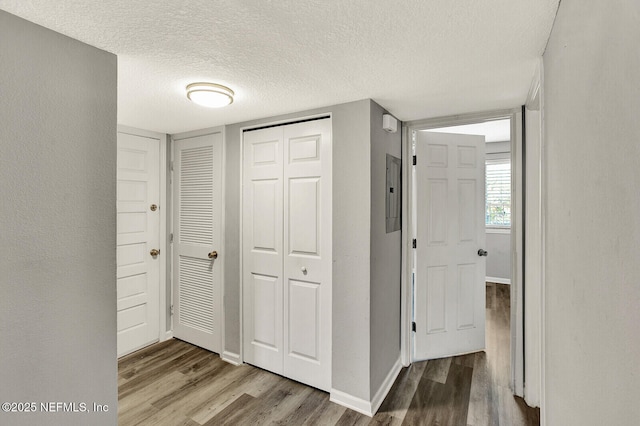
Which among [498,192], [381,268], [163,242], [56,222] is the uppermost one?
[498,192]

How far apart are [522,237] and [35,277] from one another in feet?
9.48

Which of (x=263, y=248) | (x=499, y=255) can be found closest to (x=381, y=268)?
(x=263, y=248)

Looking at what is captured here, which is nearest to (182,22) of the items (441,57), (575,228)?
(441,57)

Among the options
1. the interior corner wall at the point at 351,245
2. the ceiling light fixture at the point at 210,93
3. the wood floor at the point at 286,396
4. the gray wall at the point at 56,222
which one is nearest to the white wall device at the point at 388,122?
the interior corner wall at the point at 351,245

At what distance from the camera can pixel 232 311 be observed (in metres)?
2.96

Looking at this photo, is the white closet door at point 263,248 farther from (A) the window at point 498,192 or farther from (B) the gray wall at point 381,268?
(A) the window at point 498,192

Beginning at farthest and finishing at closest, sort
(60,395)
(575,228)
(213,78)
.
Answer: (213,78) → (60,395) → (575,228)

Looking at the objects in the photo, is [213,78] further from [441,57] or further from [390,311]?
[390,311]

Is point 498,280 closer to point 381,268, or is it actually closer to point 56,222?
point 381,268

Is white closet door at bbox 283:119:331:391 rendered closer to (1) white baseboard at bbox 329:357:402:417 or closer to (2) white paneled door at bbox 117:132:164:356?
(1) white baseboard at bbox 329:357:402:417

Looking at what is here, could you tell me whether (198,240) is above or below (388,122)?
below

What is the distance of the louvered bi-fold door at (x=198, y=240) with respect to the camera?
3.07m

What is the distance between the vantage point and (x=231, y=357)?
116 inches

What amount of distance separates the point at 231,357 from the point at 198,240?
1.19m
